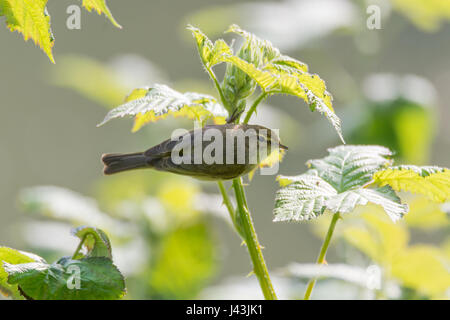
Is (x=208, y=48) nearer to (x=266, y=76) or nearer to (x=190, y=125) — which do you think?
(x=266, y=76)

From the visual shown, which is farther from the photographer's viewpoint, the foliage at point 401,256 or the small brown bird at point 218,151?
the foliage at point 401,256

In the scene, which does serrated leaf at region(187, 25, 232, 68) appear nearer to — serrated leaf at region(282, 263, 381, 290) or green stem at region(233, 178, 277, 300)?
green stem at region(233, 178, 277, 300)

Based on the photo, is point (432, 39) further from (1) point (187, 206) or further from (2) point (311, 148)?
(1) point (187, 206)

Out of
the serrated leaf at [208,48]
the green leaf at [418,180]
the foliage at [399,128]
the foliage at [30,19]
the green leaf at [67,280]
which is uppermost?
the foliage at [399,128]

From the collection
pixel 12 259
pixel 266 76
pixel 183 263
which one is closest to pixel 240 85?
pixel 266 76

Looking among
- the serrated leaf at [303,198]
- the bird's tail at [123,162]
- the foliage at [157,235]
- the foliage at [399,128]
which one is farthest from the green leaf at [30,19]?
the foliage at [399,128]

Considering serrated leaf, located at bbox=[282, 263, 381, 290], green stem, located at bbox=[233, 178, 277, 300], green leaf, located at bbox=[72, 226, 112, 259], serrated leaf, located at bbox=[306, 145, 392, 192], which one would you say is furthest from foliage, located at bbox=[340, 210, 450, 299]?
green leaf, located at bbox=[72, 226, 112, 259]

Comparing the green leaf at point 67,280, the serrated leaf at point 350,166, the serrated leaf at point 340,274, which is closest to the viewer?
the green leaf at point 67,280

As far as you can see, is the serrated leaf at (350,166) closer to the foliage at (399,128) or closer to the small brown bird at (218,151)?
the small brown bird at (218,151)

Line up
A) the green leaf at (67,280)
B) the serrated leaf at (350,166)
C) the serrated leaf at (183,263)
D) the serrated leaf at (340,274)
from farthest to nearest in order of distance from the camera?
the serrated leaf at (183,263)
the serrated leaf at (340,274)
the serrated leaf at (350,166)
the green leaf at (67,280)
